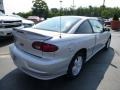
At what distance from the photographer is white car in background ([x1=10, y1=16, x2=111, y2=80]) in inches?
141

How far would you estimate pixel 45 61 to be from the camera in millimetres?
3572

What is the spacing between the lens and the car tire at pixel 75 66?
416 centimetres

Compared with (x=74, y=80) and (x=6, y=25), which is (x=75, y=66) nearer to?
(x=74, y=80)

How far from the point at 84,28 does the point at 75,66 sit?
40.0 inches

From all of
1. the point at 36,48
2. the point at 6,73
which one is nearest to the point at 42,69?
the point at 36,48

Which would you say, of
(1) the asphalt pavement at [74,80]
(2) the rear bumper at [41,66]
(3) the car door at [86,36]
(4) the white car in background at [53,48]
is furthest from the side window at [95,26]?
(2) the rear bumper at [41,66]

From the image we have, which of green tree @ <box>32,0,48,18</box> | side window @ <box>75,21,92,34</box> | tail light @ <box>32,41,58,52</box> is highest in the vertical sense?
side window @ <box>75,21,92,34</box>

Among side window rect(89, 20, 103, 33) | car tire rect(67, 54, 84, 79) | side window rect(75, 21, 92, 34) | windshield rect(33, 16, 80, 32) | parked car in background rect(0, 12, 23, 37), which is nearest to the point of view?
car tire rect(67, 54, 84, 79)

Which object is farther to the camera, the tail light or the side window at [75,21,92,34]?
the side window at [75,21,92,34]

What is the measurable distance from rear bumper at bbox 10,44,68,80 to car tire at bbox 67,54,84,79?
27 centimetres

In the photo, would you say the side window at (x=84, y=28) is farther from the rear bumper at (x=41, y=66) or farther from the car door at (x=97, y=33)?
the rear bumper at (x=41, y=66)

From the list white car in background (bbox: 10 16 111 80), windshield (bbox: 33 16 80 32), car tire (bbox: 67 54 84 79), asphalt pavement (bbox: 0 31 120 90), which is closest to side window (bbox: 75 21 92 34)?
white car in background (bbox: 10 16 111 80)

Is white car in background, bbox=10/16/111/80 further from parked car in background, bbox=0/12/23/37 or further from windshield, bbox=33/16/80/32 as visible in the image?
parked car in background, bbox=0/12/23/37

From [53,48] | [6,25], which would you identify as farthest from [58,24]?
[6,25]
